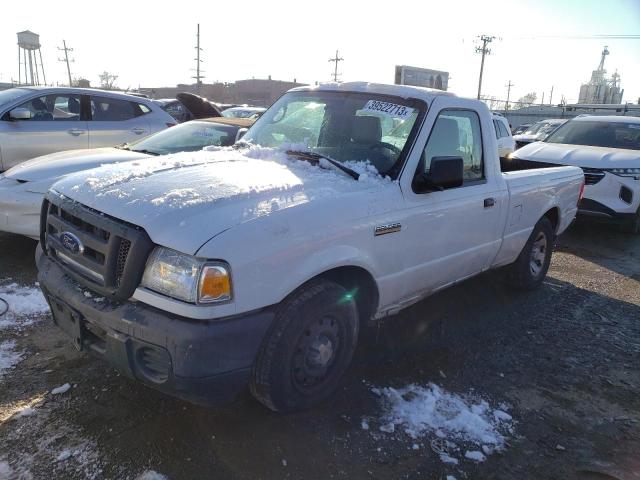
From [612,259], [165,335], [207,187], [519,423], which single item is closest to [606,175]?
[612,259]

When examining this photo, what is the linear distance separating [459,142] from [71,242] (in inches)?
111

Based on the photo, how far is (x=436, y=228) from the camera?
350 cm

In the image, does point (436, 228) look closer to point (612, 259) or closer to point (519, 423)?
point (519, 423)

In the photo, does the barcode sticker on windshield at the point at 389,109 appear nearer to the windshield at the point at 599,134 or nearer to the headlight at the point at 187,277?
the headlight at the point at 187,277

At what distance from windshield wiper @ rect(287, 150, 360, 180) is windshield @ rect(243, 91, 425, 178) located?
0.20ft

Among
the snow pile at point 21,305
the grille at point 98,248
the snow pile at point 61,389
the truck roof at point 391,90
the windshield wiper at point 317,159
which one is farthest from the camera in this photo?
the snow pile at point 21,305

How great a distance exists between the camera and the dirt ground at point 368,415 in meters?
2.56

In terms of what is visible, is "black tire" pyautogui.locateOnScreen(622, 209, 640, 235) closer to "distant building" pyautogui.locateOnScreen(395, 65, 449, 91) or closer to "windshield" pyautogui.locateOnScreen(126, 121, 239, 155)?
"windshield" pyautogui.locateOnScreen(126, 121, 239, 155)

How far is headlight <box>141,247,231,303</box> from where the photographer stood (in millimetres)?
2299

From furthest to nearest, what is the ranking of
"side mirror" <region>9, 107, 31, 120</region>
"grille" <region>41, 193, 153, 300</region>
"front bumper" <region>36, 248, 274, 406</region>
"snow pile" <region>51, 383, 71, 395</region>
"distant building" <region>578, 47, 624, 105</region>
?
"distant building" <region>578, 47, 624, 105</region> < "side mirror" <region>9, 107, 31, 120</region> < "snow pile" <region>51, 383, 71, 395</region> < "grille" <region>41, 193, 153, 300</region> < "front bumper" <region>36, 248, 274, 406</region>

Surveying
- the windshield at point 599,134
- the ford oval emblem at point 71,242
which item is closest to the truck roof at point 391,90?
the ford oval emblem at point 71,242

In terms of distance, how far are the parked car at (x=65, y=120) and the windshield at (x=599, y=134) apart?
281 inches

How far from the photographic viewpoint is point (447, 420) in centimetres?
301

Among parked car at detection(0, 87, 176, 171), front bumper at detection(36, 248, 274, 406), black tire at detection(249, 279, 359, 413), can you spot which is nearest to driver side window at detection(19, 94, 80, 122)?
parked car at detection(0, 87, 176, 171)
